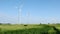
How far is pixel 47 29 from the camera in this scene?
41.9m

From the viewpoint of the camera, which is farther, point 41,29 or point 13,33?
point 41,29

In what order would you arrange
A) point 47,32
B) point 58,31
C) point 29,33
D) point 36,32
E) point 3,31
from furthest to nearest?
point 58,31 < point 47,32 < point 36,32 < point 29,33 < point 3,31

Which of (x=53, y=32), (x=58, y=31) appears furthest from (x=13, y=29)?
(x=58, y=31)

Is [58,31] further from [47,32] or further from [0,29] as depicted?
[0,29]

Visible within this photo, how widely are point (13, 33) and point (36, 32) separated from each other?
25.9 ft

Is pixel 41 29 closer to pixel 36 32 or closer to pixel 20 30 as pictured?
pixel 36 32

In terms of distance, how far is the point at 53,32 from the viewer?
43.0m

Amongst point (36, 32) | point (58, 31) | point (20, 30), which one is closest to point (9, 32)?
point (20, 30)

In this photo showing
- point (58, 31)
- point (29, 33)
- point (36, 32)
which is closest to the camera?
point (29, 33)

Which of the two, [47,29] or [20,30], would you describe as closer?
[20,30]

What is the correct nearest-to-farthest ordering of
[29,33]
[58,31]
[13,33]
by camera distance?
[13,33], [29,33], [58,31]

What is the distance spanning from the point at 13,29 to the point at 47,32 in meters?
A: 12.3

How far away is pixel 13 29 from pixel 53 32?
1538 cm

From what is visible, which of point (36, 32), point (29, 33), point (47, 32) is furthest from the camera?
point (47, 32)
